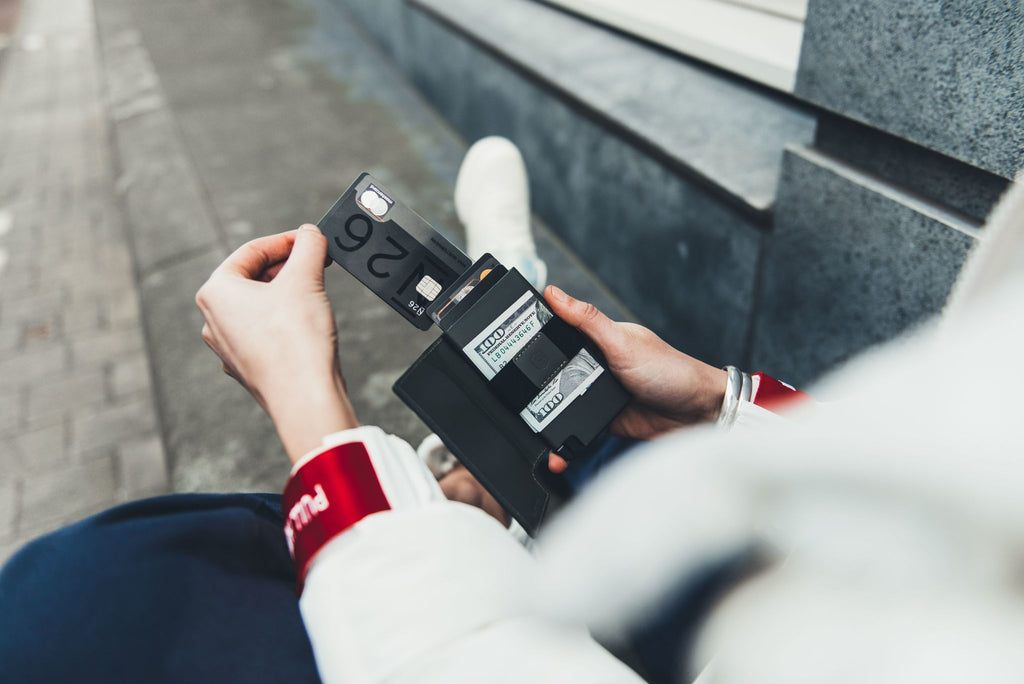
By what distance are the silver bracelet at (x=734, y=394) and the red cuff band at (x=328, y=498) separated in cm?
55

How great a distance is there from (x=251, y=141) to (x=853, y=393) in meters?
3.61

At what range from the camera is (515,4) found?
3068mm

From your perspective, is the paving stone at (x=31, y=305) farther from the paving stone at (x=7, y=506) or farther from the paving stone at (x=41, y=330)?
the paving stone at (x=7, y=506)

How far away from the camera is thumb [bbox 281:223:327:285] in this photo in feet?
3.04

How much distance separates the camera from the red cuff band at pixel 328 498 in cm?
62

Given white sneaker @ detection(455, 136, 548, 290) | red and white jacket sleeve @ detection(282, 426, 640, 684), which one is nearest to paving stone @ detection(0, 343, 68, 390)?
white sneaker @ detection(455, 136, 548, 290)

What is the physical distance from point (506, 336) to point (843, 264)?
35.6 inches

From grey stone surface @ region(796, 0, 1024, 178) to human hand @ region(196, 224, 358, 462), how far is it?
1.08 metres

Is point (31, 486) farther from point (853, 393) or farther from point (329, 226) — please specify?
point (853, 393)

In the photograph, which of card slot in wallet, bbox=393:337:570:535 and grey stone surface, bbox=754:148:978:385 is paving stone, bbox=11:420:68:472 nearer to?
card slot in wallet, bbox=393:337:570:535

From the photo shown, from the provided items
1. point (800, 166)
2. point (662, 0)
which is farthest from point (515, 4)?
point (800, 166)

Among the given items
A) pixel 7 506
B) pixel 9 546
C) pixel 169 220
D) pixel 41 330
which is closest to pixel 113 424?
pixel 7 506

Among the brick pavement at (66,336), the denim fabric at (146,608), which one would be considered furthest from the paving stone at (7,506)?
the denim fabric at (146,608)

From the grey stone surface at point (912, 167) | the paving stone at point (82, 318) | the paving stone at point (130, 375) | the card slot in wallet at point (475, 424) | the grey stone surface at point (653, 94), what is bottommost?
the paving stone at point (82, 318)
